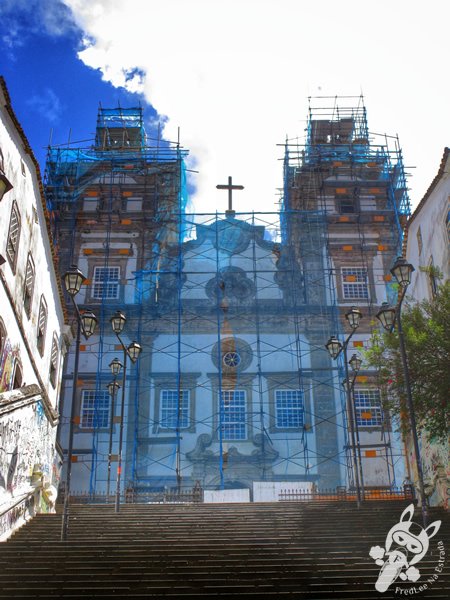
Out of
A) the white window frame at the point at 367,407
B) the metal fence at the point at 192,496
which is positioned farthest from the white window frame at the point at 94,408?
the white window frame at the point at 367,407

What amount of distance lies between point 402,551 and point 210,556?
3.33m

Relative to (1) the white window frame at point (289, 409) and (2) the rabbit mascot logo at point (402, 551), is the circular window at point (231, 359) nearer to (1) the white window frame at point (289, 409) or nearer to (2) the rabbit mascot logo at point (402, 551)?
(1) the white window frame at point (289, 409)

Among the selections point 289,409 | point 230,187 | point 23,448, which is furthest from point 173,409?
point 23,448

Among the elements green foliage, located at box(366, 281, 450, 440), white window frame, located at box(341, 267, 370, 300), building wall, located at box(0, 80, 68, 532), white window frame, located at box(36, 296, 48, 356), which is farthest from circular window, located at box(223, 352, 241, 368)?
green foliage, located at box(366, 281, 450, 440)

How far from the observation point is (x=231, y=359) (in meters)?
32.3


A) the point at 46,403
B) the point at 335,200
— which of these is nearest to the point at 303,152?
the point at 335,200

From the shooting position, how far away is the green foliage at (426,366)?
15.2 meters

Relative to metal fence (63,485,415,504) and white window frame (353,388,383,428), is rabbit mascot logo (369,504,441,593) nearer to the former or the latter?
metal fence (63,485,415,504)

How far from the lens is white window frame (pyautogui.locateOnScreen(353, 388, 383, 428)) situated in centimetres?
3047

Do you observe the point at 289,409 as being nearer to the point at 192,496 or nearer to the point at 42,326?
the point at 192,496

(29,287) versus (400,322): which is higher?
(29,287)

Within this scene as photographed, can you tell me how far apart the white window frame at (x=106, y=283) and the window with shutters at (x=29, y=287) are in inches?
566

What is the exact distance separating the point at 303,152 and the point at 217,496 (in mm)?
19414

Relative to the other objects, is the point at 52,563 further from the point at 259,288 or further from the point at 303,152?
the point at 303,152
